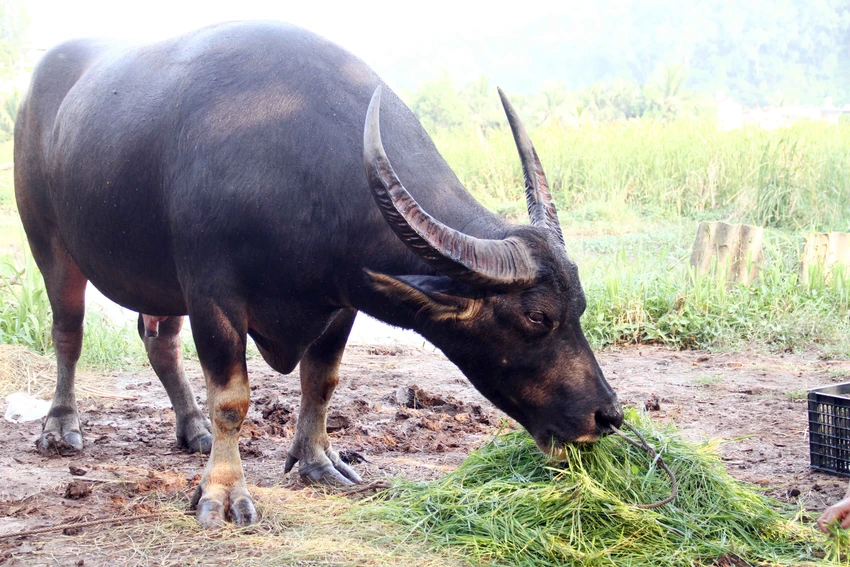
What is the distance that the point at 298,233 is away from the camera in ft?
10.8

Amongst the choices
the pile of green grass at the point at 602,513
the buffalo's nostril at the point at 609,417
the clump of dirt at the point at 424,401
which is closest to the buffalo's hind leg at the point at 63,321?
the clump of dirt at the point at 424,401

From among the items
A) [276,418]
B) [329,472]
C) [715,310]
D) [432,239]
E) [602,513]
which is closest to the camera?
[432,239]

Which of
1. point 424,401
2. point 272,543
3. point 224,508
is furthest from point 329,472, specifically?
point 424,401

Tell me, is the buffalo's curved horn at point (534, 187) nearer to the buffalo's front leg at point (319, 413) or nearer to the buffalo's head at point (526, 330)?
the buffalo's head at point (526, 330)

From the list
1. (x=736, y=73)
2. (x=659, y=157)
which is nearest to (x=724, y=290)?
(x=659, y=157)

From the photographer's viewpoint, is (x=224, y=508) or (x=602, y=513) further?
(x=224, y=508)

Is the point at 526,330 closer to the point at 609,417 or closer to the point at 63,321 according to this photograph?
the point at 609,417

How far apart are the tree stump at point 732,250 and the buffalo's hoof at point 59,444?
5.43 m

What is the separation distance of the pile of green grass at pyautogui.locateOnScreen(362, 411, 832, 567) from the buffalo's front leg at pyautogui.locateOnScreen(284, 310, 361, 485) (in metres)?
0.61

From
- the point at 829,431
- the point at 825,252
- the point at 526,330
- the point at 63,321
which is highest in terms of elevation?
the point at 526,330

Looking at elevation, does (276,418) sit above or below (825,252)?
above

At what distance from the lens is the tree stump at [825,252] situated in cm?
768

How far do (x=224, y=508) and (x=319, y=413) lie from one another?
82 centimetres

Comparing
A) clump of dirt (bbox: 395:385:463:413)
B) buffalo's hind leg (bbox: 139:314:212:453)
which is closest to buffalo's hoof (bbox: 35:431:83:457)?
buffalo's hind leg (bbox: 139:314:212:453)
